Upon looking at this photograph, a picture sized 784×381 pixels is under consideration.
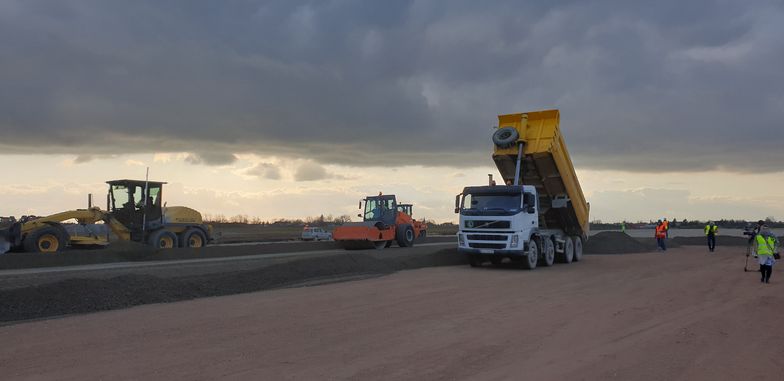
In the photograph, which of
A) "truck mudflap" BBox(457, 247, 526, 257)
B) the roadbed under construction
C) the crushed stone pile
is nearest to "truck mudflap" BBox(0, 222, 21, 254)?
the roadbed under construction

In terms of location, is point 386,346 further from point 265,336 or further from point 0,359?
point 0,359

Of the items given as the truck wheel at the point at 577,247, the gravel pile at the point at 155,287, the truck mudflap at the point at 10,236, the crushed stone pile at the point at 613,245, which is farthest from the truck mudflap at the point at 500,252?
the truck mudflap at the point at 10,236

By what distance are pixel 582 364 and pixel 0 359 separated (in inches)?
280

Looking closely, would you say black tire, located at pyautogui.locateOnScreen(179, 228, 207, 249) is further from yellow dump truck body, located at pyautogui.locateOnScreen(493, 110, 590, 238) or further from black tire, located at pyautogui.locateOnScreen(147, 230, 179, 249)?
yellow dump truck body, located at pyautogui.locateOnScreen(493, 110, 590, 238)

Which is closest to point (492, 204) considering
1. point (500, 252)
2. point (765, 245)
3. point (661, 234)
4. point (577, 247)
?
point (500, 252)

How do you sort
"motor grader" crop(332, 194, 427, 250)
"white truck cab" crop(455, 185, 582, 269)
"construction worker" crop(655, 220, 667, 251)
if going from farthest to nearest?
"construction worker" crop(655, 220, 667, 251), "motor grader" crop(332, 194, 427, 250), "white truck cab" crop(455, 185, 582, 269)

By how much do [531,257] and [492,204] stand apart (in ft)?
7.66

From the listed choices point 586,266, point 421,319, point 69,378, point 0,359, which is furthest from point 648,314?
point 586,266

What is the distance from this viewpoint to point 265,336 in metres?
8.79

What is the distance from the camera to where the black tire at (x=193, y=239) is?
2788 centimetres

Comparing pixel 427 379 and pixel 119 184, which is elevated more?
pixel 119 184

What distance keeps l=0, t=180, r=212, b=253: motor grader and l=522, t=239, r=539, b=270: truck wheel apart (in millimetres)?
15852

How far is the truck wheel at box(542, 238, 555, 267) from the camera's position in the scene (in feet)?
70.4

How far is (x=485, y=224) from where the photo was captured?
778 inches
